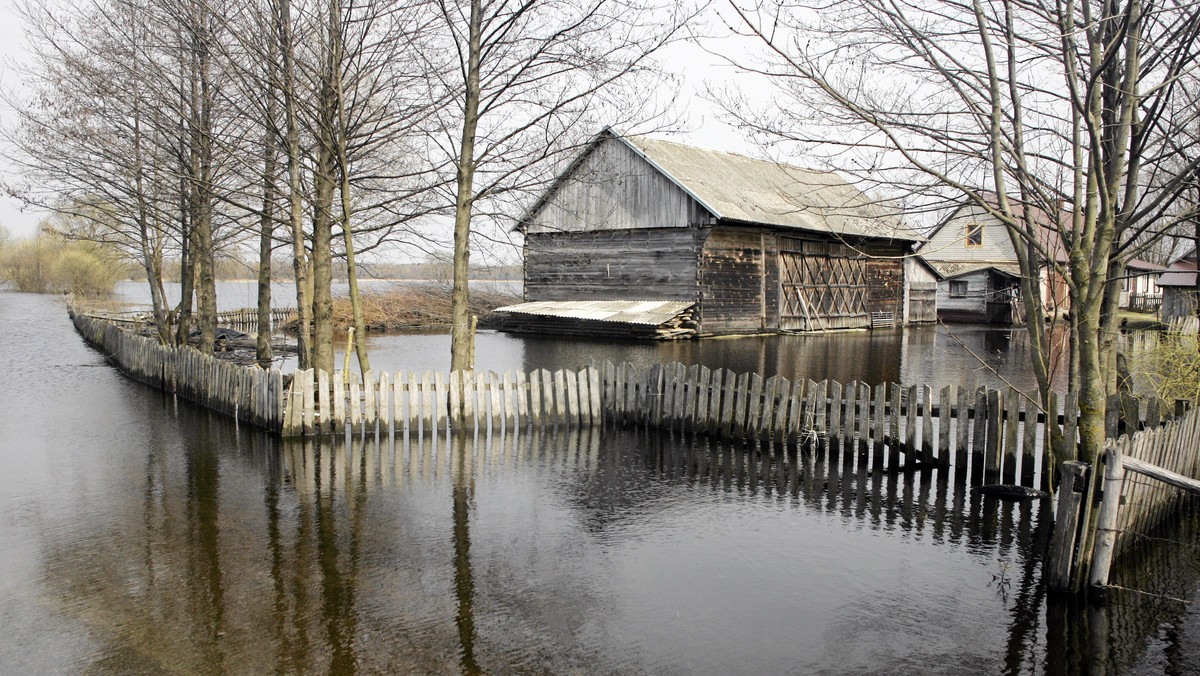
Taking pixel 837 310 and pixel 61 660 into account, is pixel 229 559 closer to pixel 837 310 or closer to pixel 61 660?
pixel 61 660

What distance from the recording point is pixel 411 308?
36719 millimetres

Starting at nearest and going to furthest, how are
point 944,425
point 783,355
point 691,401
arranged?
point 944,425, point 691,401, point 783,355

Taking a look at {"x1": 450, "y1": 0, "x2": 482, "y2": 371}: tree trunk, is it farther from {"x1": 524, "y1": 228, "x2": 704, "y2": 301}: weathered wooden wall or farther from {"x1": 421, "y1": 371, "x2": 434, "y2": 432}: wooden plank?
{"x1": 524, "y1": 228, "x2": 704, "y2": 301}: weathered wooden wall

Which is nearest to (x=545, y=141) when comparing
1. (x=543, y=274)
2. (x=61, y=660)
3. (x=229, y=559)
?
(x=229, y=559)

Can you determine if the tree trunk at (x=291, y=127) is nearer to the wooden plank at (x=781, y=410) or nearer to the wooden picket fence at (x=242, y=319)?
the wooden plank at (x=781, y=410)

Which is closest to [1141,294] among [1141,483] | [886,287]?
[886,287]

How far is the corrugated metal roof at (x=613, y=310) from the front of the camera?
1025 inches

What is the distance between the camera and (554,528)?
7.35 meters

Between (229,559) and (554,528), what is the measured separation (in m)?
2.74

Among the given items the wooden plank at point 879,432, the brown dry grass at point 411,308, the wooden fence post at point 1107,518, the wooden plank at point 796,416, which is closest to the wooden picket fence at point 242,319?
the brown dry grass at point 411,308

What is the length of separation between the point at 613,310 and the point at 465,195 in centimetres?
1604

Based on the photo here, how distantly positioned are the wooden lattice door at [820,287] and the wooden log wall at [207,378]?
71.5 feet

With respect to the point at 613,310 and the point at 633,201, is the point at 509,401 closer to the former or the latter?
the point at 613,310

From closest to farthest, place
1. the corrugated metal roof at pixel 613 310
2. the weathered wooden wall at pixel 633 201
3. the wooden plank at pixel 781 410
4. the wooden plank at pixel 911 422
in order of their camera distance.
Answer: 1. the wooden plank at pixel 911 422
2. the wooden plank at pixel 781 410
3. the corrugated metal roof at pixel 613 310
4. the weathered wooden wall at pixel 633 201
